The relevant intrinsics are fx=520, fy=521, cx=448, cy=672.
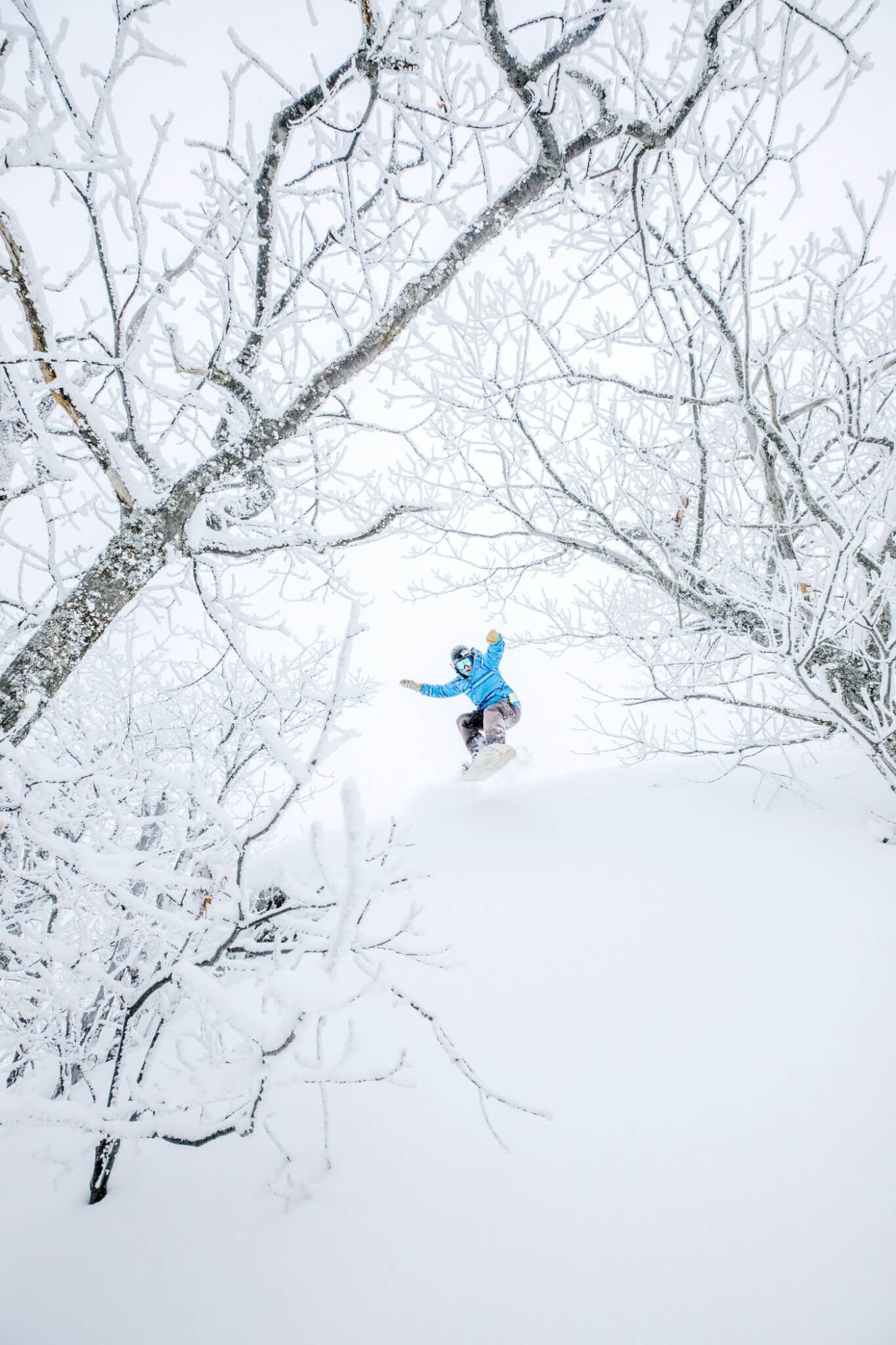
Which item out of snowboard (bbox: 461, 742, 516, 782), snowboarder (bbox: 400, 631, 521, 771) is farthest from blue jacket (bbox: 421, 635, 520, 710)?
snowboard (bbox: 461, 742, 516, 782)

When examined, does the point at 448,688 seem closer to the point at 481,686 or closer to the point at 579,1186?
the point at 481,686

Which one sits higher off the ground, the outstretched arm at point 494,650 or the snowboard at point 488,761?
the outstretched arm at point 494,650

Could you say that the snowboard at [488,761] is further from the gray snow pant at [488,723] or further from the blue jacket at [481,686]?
the blue jacket at [481,686]

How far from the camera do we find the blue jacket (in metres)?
6.07

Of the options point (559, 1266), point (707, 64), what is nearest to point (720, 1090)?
point (559, 1266)

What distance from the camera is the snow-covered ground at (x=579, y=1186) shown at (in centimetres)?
134

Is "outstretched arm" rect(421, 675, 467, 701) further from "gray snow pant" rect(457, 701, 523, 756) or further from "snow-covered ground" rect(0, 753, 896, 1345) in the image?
"snow-covered ground" rect(0, 753, 896, 1345)

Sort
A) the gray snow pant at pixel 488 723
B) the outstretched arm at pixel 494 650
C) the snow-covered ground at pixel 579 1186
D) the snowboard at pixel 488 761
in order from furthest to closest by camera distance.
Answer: the gray snow pant at pixel 488 723
the outstretched arm at pixel 494 650
the snowboard at pixel 488 761
the snow-covered ground at pixel 579 1186

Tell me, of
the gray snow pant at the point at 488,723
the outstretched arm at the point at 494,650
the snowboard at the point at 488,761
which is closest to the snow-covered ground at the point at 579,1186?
the snowboard at the point at 488,761

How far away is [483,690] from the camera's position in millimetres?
6133

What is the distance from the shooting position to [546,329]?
138 inches

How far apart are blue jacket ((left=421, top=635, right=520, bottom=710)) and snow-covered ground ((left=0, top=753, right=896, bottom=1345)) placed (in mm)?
3497

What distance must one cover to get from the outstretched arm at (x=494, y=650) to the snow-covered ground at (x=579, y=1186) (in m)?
3.34

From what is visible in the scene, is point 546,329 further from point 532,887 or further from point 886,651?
point 532,887
